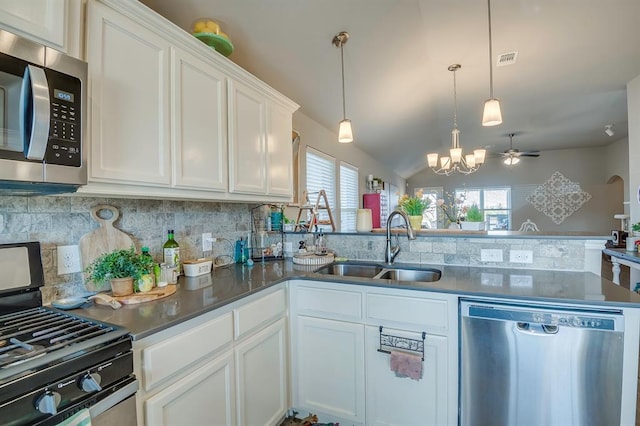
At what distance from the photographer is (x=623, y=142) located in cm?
645

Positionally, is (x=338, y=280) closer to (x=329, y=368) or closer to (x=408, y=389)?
(x=329, y=368)

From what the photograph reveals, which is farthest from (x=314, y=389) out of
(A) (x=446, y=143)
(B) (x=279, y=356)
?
(A) (x=446, y=143)

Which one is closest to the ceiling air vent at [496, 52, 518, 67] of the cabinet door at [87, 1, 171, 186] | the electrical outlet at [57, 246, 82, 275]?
the cabinet door at [87, 1, 171, 186]

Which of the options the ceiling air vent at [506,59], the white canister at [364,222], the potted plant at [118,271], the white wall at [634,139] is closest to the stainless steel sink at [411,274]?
the white canister at [364,222]

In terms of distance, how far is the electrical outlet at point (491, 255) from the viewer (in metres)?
2.01

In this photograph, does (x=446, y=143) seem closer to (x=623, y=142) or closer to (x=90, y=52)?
(x=623, y=142)

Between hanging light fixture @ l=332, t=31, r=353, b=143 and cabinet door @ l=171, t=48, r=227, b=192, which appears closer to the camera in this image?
cabinet door @ l=171, t=48, r=227, b=192

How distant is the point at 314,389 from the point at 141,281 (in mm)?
1184

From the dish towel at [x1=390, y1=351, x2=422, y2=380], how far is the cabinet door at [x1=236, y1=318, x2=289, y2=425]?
65cm

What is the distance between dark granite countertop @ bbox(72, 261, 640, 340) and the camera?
3.85ft

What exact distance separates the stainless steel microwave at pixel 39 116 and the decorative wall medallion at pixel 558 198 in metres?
9.32

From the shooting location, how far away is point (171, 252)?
1722mm

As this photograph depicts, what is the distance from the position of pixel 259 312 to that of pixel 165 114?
1.10 m

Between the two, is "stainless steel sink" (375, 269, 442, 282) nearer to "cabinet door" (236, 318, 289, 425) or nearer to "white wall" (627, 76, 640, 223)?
"cabinet door" (236, 318, 289, 425)
